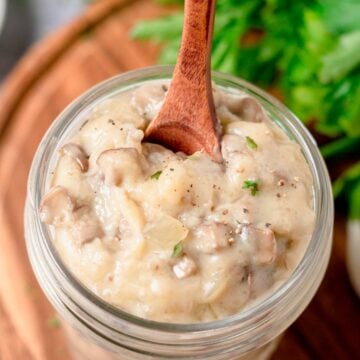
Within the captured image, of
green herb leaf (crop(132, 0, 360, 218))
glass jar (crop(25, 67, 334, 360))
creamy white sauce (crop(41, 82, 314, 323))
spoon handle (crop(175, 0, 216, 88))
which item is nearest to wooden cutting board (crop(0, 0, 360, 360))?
green herb leaf (crop(132, 0, 360, 218))

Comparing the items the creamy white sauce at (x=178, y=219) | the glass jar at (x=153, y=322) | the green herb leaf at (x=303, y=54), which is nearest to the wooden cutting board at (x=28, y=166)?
the green herb leaf at (x=303, y=54)

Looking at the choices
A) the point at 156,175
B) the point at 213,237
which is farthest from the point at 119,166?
the point at 213,237

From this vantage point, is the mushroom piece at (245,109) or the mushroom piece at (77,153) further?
the mushroom piece at (245,109)

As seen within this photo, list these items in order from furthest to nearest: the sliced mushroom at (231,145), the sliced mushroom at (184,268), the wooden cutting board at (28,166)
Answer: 1. the wooden cutting board at (28,166)
2. the sliced mushroom at (231,145)
3. the sliced mushroom at (184,268)

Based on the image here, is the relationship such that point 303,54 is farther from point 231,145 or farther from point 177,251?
point 177,251

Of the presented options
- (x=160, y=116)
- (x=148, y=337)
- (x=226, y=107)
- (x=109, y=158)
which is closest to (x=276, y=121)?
(x=226, y=107)

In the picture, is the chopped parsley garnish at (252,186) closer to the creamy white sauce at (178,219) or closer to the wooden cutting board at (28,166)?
the creamy white sauce at (178,219)
